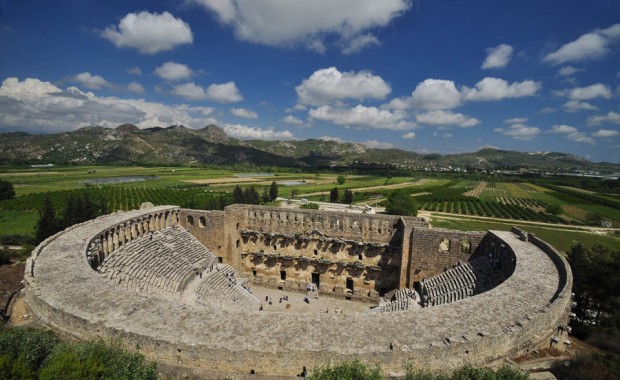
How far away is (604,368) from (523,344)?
2338 mm

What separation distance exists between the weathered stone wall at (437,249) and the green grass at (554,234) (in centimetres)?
3654

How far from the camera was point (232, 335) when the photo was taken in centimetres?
1119

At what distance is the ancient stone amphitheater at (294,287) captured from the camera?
10.8 m

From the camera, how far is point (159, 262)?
2241 cm

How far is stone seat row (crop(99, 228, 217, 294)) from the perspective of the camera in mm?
18688

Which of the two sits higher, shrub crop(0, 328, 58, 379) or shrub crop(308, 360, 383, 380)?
shrub crop(308, 360, 383, 380)

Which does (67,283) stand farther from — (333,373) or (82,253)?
(333,373)

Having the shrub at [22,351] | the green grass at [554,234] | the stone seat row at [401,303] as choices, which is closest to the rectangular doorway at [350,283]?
the stone seat row at [401,303]

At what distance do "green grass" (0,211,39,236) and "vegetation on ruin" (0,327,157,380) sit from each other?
4880 cm

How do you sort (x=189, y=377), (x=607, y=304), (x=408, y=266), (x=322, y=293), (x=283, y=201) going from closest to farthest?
(x=189, y=377) < (x=607, y=304) < (x=408, y=266) < (x=322, y=293) < (x=283, y=201)

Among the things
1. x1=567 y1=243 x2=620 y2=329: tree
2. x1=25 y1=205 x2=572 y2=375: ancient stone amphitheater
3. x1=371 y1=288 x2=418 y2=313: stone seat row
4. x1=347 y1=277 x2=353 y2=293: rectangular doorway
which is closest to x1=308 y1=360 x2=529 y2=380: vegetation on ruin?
x1=25 y1=205 x2=572 y2=375: ancient stone amphitheater

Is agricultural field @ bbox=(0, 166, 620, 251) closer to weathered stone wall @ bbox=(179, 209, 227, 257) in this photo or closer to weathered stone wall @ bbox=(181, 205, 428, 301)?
weathered stone wall @ bbox=(179, 209, 227, 257)

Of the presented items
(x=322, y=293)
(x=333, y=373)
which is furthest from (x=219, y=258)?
(x=333, y=373)

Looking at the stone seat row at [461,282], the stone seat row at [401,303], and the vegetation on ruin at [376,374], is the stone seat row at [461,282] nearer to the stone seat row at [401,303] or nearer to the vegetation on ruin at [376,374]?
the stone seat row at [401,303]
